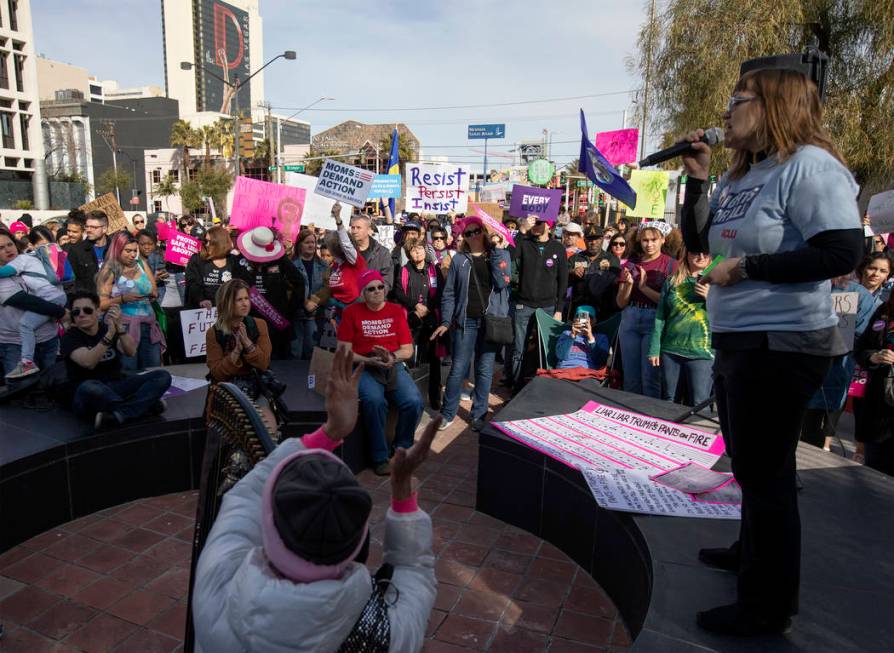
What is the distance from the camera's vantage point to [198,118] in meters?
92.6

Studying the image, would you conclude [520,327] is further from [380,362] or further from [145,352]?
[145,352]

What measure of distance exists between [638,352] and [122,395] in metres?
4.21

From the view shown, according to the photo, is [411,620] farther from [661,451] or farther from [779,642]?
[661,451]

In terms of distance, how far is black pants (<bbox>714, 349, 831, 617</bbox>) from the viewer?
1.90 meters

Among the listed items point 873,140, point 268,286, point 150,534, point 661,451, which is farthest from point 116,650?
point 873,140

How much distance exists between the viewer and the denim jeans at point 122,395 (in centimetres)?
416

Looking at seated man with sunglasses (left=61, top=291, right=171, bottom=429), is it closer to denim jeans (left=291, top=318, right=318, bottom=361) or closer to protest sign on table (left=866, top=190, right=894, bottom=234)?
denim jeans (left=291, top=318, right=318, bottom=361)

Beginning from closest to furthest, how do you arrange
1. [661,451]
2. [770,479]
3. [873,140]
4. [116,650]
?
1. [770,479]
2. [116,650]
3. [661,451]
4. [873,140]

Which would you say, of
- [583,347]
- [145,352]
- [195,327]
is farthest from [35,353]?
[583,347]

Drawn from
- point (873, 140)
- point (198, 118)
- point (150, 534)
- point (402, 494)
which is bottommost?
point (150, 534)

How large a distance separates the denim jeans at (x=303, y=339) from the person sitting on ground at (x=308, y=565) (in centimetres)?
551

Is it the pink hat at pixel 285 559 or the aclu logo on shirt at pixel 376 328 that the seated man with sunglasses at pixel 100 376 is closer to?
the aclu logo on shirt at pixel 376 328

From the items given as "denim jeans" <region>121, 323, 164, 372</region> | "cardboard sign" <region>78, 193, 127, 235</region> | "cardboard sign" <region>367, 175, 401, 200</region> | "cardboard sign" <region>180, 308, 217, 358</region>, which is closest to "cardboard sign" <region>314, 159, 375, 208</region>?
"cardboard sign" <region>180, 308, 217, 358</region>

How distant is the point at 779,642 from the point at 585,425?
2220 mm
